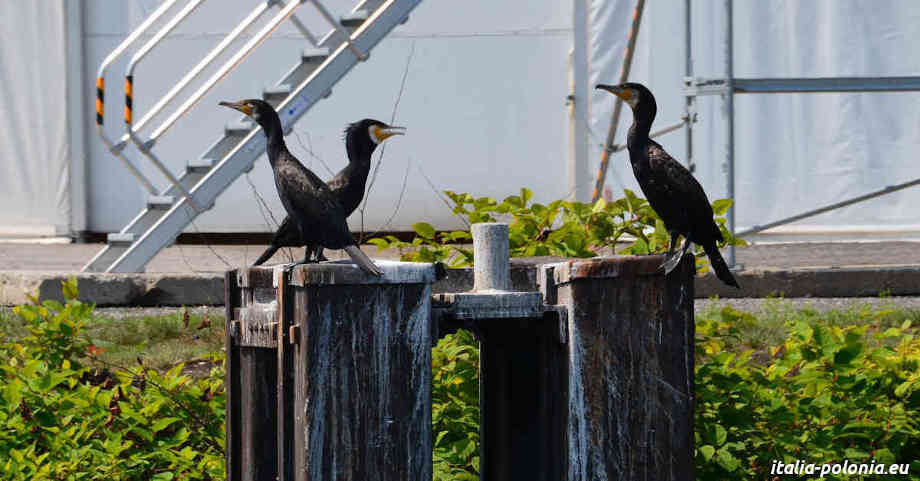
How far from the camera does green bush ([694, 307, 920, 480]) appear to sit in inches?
175

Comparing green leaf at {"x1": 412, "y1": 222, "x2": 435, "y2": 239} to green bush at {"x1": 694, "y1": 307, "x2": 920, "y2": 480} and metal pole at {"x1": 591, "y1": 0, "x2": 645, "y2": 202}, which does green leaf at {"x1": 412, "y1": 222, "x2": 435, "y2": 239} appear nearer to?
green bush at {"x1": 694, "y1": 307, "x2": 920, "y2": 480}

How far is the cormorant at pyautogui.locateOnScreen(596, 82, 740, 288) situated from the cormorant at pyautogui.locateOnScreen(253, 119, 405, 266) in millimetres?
647

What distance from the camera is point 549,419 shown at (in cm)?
380

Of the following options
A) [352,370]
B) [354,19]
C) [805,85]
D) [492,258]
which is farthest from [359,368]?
[354,19]

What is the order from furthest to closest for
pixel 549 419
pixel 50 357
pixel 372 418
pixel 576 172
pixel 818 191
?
pixel 576 172, pixel 818 191, pixel 50 357, pixel 549 419, pixel 372 418

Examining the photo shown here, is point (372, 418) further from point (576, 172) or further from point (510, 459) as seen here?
point (576, 172)

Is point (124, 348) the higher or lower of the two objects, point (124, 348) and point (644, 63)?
the lower

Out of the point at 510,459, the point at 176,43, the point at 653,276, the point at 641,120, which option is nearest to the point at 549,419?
the point at 510,459

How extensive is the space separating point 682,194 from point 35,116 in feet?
31.6

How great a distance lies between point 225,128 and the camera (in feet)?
28.6

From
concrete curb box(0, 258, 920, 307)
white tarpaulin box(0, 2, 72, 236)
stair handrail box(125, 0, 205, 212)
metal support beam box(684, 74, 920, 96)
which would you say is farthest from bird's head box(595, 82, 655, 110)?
white tarpaulin box(0, 2, 72, 236)

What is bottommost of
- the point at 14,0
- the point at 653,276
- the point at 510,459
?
the point at 510,459

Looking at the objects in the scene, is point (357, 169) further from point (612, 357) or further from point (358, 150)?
point (612, 357)

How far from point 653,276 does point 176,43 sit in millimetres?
9067
